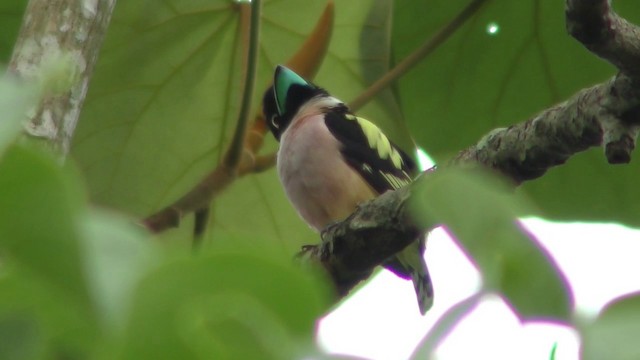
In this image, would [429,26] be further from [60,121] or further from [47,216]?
[47,216]

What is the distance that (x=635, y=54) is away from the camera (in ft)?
3.53

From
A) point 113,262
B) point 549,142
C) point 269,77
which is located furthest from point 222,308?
point 269,77

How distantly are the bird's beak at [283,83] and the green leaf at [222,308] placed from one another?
1.82m

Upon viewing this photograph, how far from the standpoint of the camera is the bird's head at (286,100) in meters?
2.54

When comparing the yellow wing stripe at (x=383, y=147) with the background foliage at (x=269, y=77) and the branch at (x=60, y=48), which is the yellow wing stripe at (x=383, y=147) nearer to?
the background foliage at (x=269, y=77)

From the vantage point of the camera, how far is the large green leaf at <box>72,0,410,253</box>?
7.13 feet

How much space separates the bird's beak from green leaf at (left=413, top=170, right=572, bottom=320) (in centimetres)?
179

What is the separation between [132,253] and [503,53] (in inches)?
77.0

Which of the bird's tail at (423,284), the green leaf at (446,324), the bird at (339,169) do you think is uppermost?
the green leaf at (446,324)

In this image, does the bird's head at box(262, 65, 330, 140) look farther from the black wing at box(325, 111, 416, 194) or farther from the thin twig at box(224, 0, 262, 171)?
the thin twig at box(224, 0, 262, 171)

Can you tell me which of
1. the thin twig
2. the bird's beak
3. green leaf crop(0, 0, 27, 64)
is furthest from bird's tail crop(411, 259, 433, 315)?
green leaf crop(0, 0, 27, 64)

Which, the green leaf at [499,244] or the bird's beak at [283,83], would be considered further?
the bird's beak at [283,83]

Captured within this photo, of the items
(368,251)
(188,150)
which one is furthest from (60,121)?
(188,150)

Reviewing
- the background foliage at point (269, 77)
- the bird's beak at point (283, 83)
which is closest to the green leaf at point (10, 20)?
the background foliage at point (269, 77)
